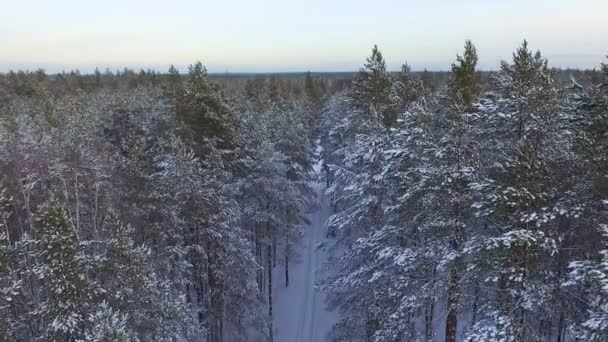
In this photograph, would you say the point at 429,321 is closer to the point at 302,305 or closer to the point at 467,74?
the point at 467,74

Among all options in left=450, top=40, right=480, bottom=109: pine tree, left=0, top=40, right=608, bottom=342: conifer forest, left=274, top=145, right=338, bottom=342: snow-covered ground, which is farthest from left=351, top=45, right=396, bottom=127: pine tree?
left=274, top=145, right=338, bottom=342: snow-covered ground

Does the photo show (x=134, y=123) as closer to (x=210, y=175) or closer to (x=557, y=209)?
(x=210, y=175)

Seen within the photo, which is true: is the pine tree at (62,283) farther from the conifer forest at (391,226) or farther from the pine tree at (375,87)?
the pine tree at (375,87)

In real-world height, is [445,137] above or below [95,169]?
above

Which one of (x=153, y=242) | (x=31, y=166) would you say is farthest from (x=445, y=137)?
(x=31, y=166)

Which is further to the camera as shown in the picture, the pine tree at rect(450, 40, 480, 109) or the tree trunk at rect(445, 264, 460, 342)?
the pine tree at rect(450, 40, 480, 109)

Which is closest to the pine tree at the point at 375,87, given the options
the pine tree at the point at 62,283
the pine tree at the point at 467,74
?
the pine tree at the point at 467,74

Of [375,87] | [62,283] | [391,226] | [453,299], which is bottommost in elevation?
[453,299]

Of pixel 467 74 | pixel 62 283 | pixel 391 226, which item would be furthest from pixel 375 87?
pixel 62 283

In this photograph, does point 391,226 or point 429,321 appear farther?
point 429,321

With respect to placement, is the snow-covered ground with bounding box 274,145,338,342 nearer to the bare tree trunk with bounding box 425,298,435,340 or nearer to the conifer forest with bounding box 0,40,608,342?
the conifer forest with bounding box 0,40,608,342

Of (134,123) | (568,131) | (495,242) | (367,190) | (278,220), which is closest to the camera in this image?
(495,242)
